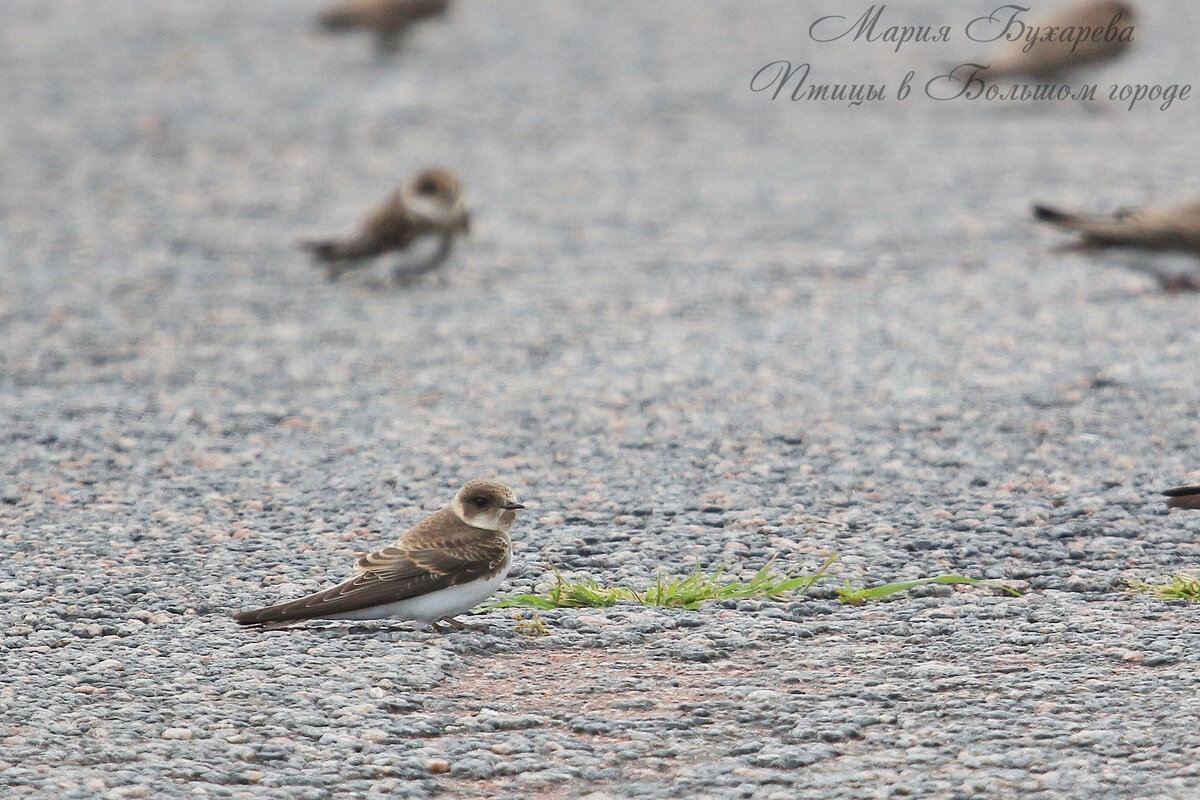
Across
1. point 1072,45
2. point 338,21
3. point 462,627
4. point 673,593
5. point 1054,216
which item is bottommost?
point 462,627

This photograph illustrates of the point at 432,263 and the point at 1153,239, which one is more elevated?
the point at 1153,239

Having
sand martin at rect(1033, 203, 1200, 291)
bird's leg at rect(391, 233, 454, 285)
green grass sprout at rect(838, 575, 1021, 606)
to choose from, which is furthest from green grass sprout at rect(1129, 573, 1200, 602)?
bird's leg at rect(391, 233, 454, 285)

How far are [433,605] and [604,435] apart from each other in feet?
8.42

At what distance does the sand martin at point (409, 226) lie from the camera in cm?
1102

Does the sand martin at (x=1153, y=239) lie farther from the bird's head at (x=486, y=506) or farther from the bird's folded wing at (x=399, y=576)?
the bird's folded wing at (x=399, y=576)

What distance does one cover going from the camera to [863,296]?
10.3m

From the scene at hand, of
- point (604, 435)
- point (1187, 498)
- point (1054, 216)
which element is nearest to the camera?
point (1187, 498)

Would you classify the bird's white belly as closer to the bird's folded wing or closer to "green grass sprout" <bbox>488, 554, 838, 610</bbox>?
the bird's folded wing

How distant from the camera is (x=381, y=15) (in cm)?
1769

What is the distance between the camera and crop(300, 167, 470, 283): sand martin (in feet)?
36.1

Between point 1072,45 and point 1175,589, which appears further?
point 1072,45

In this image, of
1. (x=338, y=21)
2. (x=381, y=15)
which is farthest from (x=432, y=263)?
(x=338, y=21)

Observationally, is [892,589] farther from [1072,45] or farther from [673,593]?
[1072,45]

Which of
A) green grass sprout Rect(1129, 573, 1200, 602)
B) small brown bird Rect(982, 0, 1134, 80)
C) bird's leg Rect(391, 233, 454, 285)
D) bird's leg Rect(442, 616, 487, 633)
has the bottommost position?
bird's leg Rect(442, 616, 487, 633)
